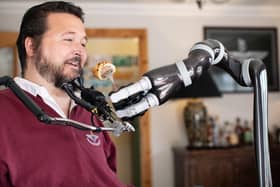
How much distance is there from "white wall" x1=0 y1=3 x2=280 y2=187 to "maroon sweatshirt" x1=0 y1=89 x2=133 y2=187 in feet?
9.64

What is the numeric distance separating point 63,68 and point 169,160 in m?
3.20

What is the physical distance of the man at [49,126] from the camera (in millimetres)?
818

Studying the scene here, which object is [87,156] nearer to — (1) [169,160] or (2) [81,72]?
(2) [81,72]

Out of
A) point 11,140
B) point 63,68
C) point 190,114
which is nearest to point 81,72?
point 63,68

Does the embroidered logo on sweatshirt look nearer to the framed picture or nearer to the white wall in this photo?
the white wall

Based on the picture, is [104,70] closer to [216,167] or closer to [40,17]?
[40,17]

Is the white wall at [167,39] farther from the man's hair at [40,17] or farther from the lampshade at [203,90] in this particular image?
the man's hair at [40,17]

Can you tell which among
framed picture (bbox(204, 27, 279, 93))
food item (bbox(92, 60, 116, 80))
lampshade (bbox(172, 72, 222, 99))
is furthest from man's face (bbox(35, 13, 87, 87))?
framed picture (bbox(204, 27, 279, 93))

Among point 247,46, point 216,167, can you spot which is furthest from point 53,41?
point 247,46

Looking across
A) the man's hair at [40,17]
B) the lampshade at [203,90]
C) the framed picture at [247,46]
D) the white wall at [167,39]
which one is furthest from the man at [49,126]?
the framed picture at [247,46]

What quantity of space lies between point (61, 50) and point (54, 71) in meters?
0.05

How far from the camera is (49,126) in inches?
34.9

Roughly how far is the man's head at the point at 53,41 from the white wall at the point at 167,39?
9.67 ft

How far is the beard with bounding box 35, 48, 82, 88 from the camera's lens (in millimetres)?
800
